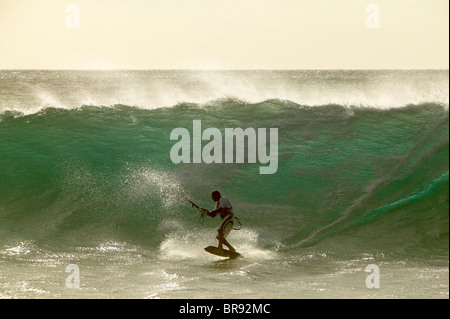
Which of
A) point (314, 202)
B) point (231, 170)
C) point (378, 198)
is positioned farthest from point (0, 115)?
point (378, 198)

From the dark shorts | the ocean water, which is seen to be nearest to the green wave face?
the ocean water

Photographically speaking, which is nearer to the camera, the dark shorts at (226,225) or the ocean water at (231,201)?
the ocean water at (231,201)

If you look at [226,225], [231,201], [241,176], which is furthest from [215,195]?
[241,176]

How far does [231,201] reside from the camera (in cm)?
1205

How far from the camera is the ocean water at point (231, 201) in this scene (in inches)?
317

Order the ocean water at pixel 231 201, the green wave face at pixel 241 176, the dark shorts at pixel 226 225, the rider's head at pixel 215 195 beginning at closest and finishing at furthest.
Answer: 1. the ocean water at pixel 231 201
2. the rider's head at pixel 215 195
3. the dark shorts at pixel 226 225
4. the green wave face at pixel 241 176

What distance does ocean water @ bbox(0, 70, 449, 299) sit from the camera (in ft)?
26.4

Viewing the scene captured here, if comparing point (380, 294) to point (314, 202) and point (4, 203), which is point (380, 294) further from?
point (4, 203)

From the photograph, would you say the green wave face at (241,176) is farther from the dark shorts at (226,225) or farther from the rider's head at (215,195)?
the rider's head at (215,195)

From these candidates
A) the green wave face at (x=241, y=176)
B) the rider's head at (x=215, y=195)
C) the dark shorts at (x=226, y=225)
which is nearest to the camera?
the rider's head at (x=215, y=195)

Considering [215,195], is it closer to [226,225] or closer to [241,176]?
[226,225]

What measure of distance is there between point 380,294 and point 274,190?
5.66m

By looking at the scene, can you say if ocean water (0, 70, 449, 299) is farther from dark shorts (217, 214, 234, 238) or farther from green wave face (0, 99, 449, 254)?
dark shorts (217, 214, 234, 238)

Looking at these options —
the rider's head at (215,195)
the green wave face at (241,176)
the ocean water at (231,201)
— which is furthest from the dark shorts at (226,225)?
the green wave face at (241,176)
